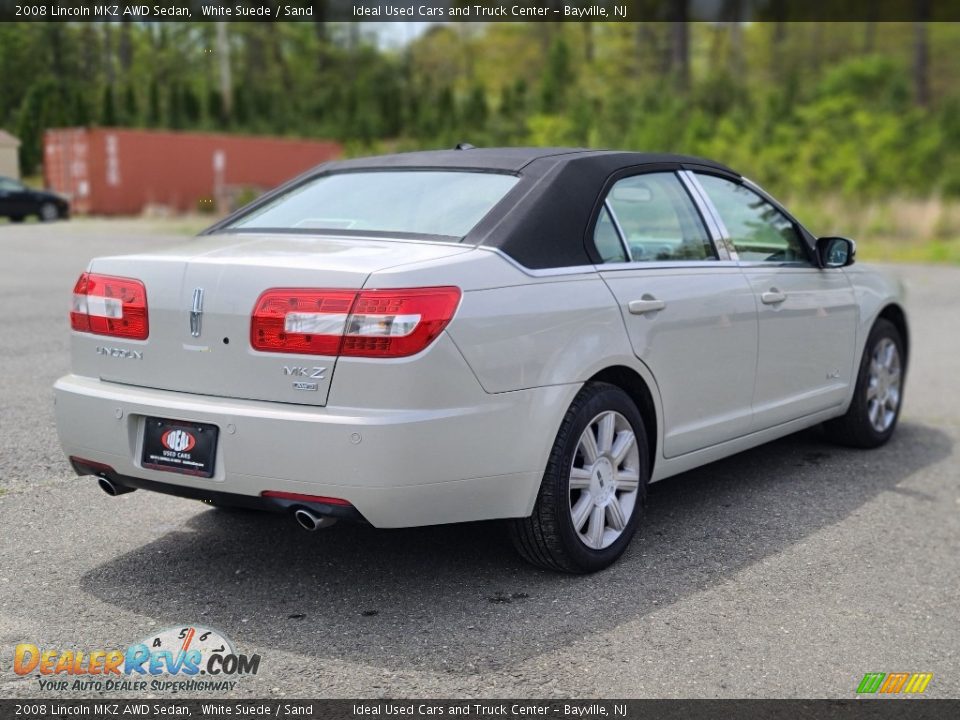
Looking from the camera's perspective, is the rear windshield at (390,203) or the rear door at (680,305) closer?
the rear windshield at (390,203)

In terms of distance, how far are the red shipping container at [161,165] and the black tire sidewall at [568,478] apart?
6848mm

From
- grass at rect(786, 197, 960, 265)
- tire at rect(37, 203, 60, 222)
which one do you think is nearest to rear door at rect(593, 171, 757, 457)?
tire at rect(37, 203, 60, 222)

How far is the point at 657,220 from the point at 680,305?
1.45 feet

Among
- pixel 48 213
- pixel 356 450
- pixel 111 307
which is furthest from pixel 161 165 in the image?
pixel 356 450

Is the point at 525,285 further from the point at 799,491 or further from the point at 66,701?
the point at 799,491

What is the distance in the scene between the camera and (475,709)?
10.3 ft

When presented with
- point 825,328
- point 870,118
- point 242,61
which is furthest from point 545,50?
point 825,328

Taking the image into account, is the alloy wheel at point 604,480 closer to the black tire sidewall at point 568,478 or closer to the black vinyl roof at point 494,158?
the black tire sidewall at point 568,478

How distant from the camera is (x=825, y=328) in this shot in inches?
226

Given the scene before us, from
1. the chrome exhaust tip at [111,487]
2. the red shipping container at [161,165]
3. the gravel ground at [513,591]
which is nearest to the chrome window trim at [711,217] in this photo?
the gravel ground at [513,591]

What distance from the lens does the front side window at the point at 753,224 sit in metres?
5.31

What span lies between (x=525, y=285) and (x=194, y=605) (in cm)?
154

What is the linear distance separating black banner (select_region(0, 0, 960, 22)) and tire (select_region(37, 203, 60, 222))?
7.94ft

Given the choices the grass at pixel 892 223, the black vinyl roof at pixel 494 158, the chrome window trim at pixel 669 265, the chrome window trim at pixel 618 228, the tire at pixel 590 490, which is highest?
the black vinyl roof at pixel 494 158
